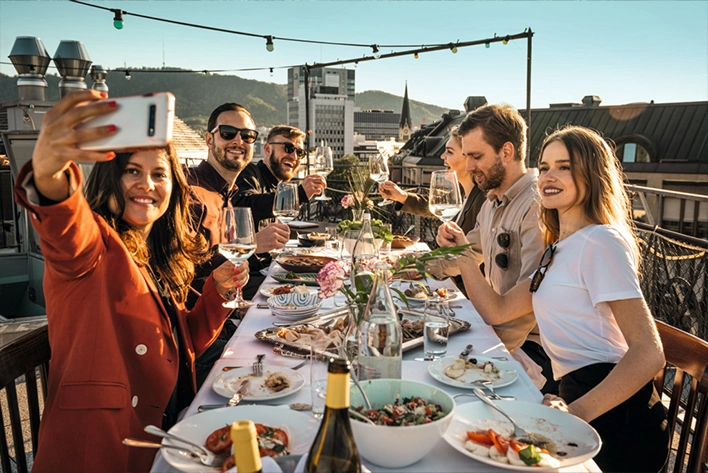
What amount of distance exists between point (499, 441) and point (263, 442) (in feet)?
1.57

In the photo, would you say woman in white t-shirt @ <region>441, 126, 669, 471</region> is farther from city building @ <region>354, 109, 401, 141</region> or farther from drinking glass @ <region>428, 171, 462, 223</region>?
city building @ <region>354, 109, 401, 141</region>

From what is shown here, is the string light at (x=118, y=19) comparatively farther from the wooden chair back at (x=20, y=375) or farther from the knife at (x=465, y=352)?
the knife at (x=465, y=352)

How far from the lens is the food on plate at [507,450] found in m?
1.13

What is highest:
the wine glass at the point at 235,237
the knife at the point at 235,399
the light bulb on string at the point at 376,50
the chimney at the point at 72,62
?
the light bulb on string at the point at 376,50

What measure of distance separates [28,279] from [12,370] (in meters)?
5.27

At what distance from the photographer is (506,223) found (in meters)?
2.97

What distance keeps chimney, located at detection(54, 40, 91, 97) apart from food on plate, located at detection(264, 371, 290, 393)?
20.1 feet

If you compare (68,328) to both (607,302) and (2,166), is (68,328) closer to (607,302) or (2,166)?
(607,302)

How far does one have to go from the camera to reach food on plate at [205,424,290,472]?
3.71 feet

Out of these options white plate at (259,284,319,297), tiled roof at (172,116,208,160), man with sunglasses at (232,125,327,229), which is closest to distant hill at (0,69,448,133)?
tiled roof at (172,116,208,160)

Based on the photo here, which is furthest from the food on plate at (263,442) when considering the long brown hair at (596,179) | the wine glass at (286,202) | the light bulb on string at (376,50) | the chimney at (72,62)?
the light bulb on string at (376,50)

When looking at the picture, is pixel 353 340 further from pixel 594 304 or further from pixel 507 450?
pixel 594 304

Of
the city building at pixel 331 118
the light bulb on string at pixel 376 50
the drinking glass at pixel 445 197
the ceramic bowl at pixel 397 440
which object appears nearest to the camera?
the ceramic bowl at pixel 397 440

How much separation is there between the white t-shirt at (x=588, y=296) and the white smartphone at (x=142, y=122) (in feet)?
4.83
